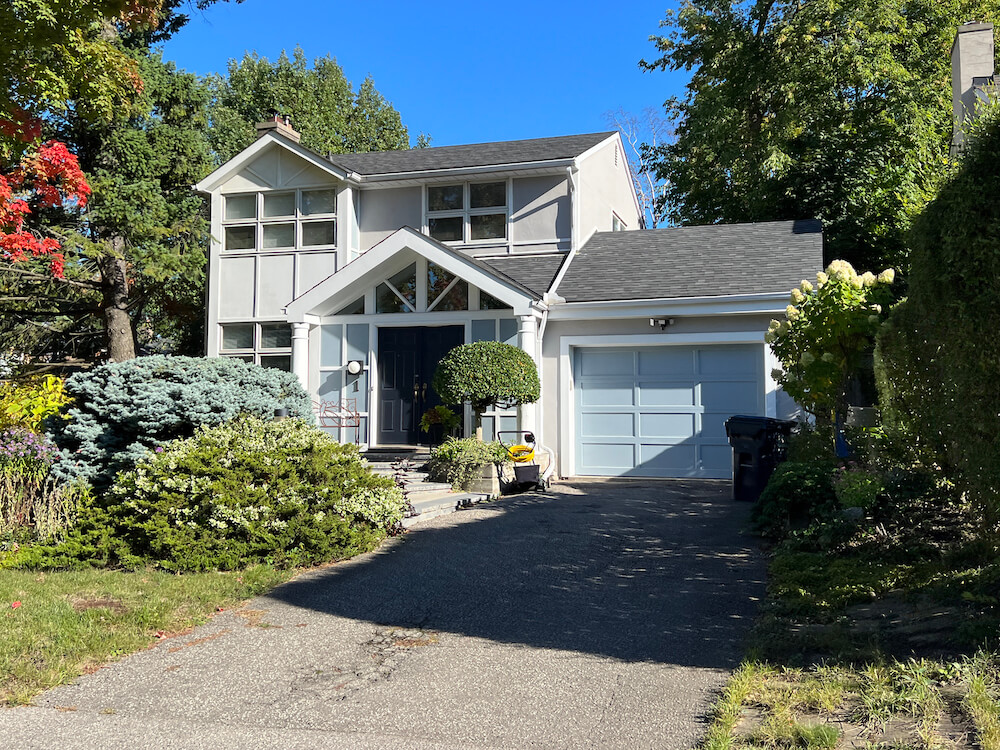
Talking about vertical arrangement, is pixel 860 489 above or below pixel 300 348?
below

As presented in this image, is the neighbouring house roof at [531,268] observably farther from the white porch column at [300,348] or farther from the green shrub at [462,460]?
the green shrub at [462,460]

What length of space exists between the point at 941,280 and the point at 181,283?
18692mm

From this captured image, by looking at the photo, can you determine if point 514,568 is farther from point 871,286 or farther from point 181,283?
point 181,283

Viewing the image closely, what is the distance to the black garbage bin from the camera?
10508mm

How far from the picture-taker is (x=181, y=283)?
2009 cm

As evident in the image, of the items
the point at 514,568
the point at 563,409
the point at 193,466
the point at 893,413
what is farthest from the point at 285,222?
the point at 893,413

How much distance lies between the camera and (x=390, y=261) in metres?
15.1

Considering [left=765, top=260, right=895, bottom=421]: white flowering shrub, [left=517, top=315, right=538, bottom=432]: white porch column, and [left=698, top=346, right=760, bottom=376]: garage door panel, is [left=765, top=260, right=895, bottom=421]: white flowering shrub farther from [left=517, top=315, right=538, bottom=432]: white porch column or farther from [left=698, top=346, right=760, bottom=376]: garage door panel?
[left=517, top=315, right=538, bottom=432]: white porch column

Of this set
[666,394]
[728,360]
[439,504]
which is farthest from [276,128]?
[439,504]

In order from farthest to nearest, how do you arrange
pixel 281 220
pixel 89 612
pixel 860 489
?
1. pixel 281 220
2. pixel 860 489
3. pixel 89 612

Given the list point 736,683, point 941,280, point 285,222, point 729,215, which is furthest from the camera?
point 729,215

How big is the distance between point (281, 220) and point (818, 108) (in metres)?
13.7

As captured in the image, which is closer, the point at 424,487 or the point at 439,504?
the point at 439,504

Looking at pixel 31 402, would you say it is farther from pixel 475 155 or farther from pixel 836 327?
pixel 475 155
